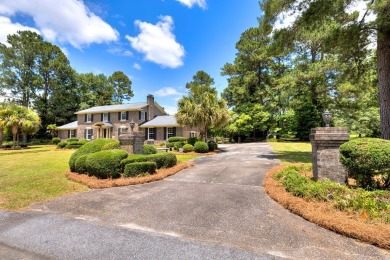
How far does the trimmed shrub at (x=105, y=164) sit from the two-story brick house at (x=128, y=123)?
675 inches

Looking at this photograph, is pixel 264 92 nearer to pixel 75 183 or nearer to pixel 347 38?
pixel 347 38

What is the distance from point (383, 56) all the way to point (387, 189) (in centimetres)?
794

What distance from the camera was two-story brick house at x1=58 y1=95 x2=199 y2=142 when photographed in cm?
2625

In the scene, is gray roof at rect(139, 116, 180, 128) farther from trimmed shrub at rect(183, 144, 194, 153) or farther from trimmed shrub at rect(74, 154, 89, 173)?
trimmed shrub at rect(74, 154, 89, 173)

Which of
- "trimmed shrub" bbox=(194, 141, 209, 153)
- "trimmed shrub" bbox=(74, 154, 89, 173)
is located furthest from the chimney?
"trimmed shrub" bbox=(74, 154, 89, 173)

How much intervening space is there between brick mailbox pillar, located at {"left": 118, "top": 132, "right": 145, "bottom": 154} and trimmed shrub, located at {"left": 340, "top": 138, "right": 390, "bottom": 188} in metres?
8.86

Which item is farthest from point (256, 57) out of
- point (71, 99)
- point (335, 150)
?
point (71, 99)

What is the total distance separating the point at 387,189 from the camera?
16.6ft

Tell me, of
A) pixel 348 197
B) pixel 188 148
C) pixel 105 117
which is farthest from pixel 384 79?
pixel 105 117

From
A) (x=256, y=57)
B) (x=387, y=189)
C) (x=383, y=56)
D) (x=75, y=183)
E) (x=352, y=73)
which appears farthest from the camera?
(x=256, y=57)

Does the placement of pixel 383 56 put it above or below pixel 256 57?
below

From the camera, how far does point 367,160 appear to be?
490 centimetres

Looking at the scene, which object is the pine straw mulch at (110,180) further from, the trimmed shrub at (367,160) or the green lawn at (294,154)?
the green lawn at (294,154)

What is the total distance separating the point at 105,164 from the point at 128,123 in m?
21.4
